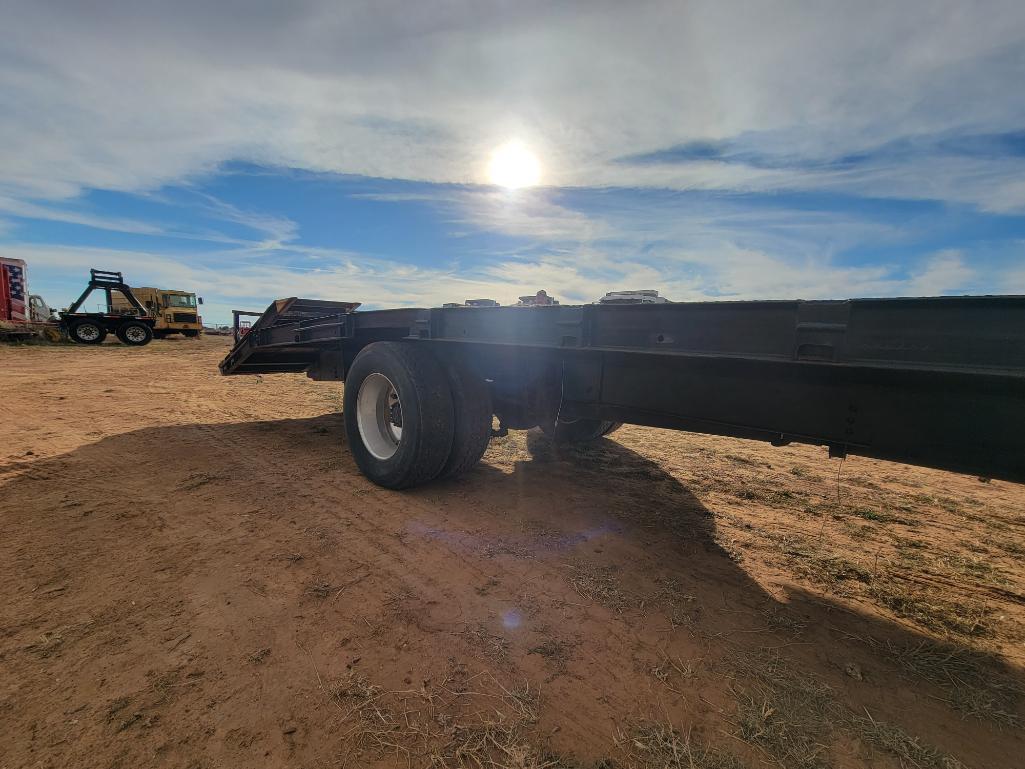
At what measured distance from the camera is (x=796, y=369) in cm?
237

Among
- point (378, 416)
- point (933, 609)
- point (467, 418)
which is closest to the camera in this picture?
point (933, 609)

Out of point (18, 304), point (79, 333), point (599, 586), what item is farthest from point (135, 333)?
point (599, 586)

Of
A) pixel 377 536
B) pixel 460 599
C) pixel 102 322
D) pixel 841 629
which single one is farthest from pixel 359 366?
pixel 102 322

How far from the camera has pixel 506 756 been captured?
5.27 feet

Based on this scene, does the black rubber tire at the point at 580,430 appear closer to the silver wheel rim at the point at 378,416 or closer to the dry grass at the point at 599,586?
the silver wheel rim at the point at 378,416

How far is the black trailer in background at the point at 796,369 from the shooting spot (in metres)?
1.95

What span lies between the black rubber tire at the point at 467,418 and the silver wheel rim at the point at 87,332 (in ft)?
83.9

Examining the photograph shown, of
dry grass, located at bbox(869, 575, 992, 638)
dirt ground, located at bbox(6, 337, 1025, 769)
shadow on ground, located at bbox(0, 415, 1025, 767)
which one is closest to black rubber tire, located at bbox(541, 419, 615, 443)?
dirt ground, located at bbox(6, 337, 1025, 769)

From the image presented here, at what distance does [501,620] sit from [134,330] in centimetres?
2715

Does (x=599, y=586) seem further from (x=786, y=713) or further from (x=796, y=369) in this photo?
(x=796, y=369)

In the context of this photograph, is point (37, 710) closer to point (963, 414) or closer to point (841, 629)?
point (841, 629)

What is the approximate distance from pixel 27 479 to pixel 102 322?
2342cm

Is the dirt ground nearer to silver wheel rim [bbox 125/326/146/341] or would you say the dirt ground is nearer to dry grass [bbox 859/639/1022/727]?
dry grass [bbox 859/639/1022/727]

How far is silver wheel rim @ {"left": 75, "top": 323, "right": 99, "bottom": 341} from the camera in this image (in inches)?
835
